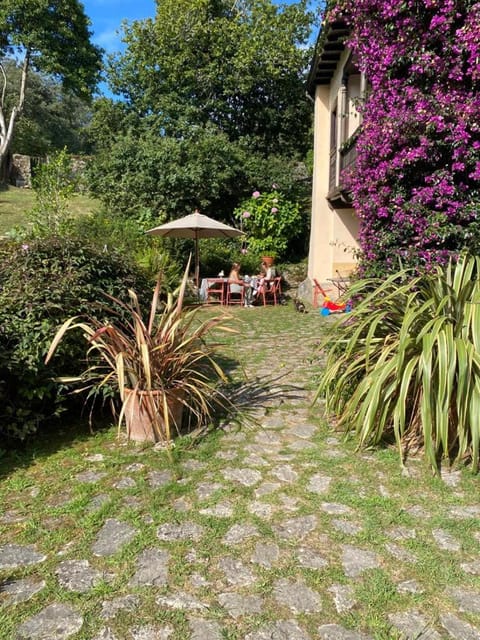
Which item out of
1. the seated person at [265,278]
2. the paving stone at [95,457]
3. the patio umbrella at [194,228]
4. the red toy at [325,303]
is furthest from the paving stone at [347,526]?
the seated person at [265,278]

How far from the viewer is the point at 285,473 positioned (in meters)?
2.80

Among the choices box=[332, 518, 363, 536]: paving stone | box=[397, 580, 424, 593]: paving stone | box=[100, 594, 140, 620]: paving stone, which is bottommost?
box=[100, 594, 140, 620]: paving stone

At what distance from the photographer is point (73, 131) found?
119ft

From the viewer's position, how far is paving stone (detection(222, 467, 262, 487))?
269 cm

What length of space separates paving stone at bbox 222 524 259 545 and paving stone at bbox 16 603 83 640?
2.35 ft

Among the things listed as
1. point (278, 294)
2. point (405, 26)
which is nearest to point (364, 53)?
point (405, 26)

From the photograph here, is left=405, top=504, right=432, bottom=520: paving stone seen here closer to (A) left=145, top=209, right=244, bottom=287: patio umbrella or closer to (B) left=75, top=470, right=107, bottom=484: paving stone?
(B) left=75, top=470, right=107, bottom=484: paving stone

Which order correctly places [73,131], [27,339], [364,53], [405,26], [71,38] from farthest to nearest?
[73,131]
[71,38]
[364,53]
[405,26]
[27,339]

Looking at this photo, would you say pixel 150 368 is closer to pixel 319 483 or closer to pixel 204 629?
pixel 319 483

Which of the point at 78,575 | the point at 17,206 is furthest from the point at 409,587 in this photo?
the point at 17,206

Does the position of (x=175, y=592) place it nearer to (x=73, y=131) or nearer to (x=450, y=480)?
(x=450, y=480)

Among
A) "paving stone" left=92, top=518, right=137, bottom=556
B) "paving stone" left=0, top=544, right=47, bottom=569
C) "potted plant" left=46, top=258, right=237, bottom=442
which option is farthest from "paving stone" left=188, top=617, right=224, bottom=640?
"potted plant" left=46, top=258, right=237, bottom=442

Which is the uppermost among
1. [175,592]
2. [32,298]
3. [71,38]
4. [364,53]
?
[71,38]

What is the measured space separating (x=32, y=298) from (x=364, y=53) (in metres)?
4.39
